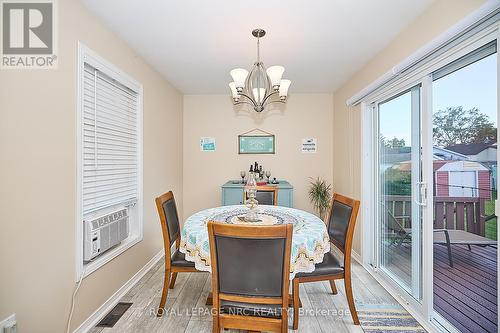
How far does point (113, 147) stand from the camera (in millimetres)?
2348

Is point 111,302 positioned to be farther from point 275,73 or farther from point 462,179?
point 462,179

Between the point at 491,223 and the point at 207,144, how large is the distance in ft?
11.9

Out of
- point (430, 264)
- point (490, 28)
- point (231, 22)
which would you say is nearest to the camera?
point (490, 28)

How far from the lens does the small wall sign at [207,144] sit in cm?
428

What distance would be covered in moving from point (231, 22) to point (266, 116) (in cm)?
223

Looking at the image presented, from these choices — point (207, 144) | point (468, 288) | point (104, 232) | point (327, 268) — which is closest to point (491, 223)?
point (468, 288)

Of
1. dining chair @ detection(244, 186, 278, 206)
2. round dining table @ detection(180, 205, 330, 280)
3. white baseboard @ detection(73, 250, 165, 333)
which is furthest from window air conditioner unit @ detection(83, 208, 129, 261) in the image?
dining chair @ detection(244, 186, 278, 206)

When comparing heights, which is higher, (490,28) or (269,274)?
(490,28)

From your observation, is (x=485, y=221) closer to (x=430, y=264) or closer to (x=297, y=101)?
(x=430, y=264)

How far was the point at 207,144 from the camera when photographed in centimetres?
429

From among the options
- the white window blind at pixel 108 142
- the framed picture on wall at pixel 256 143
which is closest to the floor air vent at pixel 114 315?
the white window blind at pixel 108 142

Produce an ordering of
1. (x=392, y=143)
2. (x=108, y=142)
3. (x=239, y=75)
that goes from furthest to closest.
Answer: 1. (x=392, y=143)
2. (x=108, y=142)
3. (x=239, y=75)

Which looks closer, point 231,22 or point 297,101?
point 231,22

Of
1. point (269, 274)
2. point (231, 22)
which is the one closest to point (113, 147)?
point (231, 22)
